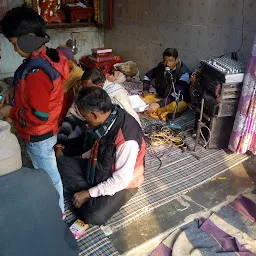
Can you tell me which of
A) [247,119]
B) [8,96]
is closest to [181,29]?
[247,119]

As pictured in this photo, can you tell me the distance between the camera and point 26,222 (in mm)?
1018

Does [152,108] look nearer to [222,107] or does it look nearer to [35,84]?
[222,107]

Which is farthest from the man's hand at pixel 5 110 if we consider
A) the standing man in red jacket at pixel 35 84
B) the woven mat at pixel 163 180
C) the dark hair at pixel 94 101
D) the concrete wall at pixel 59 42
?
the concrete wall at pixel 59 42

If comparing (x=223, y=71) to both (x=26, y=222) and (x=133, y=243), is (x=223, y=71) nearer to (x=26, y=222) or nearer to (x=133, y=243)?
(x=133, y=243)

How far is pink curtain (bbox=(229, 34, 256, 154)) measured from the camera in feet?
8.33

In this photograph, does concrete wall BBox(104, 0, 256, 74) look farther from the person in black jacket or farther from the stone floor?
the person in black jacket

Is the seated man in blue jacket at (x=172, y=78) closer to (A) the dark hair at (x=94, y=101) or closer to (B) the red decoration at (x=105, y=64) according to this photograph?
(B) the red decoration at (x=105, y=64)

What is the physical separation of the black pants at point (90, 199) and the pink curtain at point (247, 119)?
119 centimetres

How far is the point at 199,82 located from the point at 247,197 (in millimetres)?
1303

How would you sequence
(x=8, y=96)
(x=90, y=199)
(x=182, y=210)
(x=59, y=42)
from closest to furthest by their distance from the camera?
(x=8, y=96)
(x=90, y=199)
(x=182, y=210)
(x=59, y=42)

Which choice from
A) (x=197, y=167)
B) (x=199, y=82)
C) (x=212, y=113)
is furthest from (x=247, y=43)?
(x=197, y=167)

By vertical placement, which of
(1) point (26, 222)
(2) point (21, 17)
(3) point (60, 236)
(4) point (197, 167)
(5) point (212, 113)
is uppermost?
(2) point (21, 17)

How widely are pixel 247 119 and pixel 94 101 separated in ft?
5.17

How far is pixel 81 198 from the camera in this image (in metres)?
2.04
